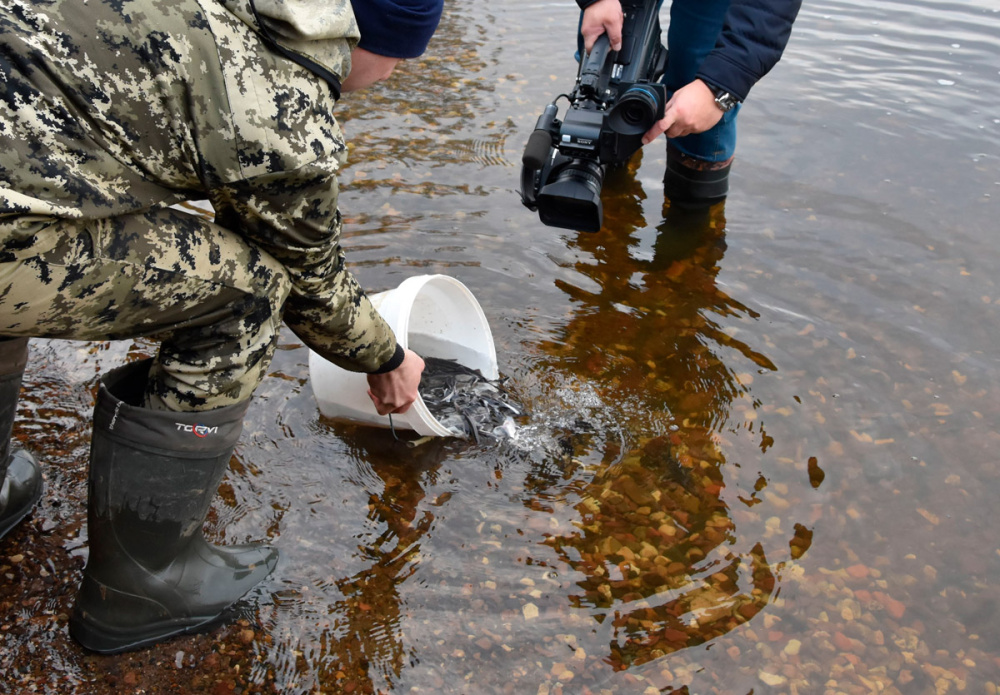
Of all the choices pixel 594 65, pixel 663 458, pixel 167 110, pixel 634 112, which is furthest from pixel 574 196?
pixel 167 110

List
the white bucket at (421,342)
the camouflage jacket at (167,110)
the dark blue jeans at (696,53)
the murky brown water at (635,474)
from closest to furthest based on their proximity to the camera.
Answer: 1. the camouflage jacket at (167,110)
2. the murky brown water at (635,474)
3. the white bucket at (421,342)
4. the dark blue jeans at (696,53)

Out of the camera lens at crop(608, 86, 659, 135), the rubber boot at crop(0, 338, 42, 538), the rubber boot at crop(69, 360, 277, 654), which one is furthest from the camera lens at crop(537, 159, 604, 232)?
the rubber boot at crop(0, 338, 42, 538)

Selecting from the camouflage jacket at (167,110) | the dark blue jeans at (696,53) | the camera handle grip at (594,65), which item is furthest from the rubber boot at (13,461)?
the dark blue jeans at (696,53)

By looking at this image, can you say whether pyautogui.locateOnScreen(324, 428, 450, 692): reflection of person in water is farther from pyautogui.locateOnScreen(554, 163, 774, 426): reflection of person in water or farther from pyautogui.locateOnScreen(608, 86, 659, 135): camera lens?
pyautogui.locateOnScreen(608, 86, 659, 135): camera lens

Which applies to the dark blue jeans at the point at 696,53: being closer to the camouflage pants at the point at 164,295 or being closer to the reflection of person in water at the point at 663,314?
the reflection of person in water at the point at 663,314

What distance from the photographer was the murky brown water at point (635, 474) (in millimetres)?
2061

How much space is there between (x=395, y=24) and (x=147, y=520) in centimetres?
120

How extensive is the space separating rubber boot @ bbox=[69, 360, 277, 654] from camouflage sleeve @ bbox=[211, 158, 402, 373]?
288 millimetres

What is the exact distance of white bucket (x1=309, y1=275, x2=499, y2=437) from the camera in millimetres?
2486

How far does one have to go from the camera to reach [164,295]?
5.27 feet

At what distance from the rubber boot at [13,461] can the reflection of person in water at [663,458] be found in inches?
58.1

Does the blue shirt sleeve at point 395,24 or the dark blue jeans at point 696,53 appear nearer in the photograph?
the blue shirt sleeve at point 395,24

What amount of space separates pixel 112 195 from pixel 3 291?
0.25m

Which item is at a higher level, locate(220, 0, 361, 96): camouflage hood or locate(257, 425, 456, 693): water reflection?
locate(220, 0, 361, 96): camouflage hood
